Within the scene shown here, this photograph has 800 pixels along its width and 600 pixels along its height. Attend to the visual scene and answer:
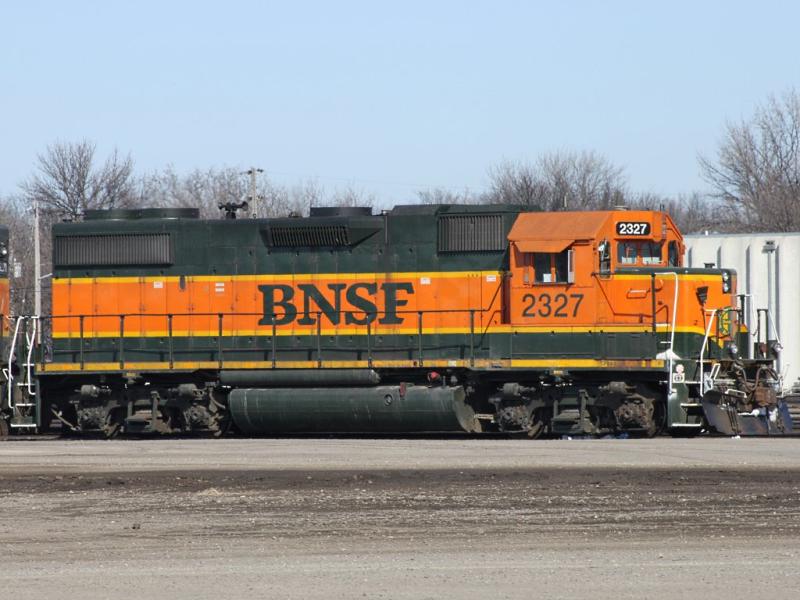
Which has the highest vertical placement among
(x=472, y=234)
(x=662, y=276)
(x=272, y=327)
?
(x=472, y=234)

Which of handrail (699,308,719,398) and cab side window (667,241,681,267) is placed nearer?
handrail (699,308,719,398)

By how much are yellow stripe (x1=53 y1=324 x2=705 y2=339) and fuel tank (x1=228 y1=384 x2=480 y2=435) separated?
0.90 metres

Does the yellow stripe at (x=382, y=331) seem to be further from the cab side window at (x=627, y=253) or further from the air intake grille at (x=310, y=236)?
the air intake grille at (x=310, y=236)

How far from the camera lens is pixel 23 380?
21.5 m

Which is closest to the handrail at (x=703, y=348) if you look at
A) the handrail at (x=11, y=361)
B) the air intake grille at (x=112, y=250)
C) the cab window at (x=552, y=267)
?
the cab window at (x=552, y=267)

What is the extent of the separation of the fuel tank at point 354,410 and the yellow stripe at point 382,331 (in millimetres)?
901

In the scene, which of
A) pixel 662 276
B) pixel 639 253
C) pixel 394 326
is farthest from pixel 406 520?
pixel 639 253

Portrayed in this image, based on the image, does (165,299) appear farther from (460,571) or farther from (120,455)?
(460,571)

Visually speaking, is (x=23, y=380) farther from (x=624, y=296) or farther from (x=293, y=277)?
(x=624, y=296)

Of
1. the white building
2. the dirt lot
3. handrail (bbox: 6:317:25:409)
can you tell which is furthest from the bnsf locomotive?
the white building

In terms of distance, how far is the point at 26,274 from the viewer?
59344 millimetres

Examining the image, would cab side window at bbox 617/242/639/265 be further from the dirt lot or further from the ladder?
the ladder

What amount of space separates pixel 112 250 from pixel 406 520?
11.1 m

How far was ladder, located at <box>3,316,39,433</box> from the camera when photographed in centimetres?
2136
